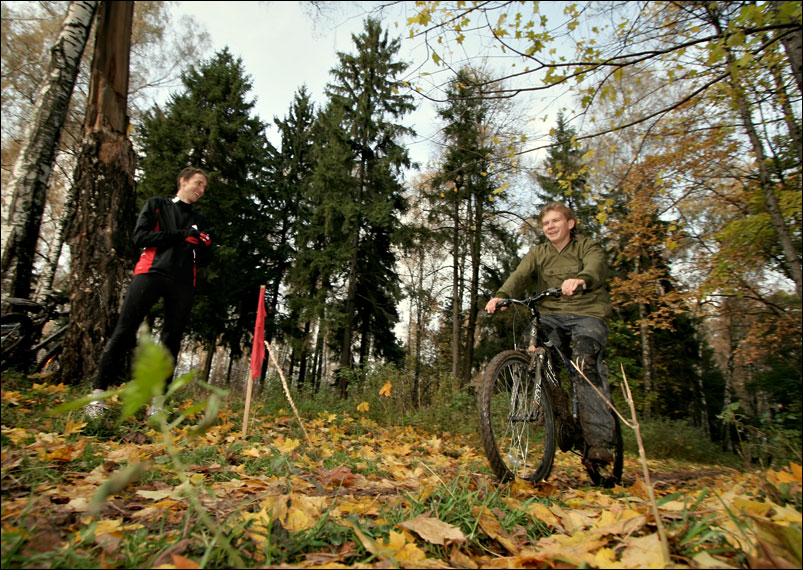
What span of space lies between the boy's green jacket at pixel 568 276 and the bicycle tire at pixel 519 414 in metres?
0.57

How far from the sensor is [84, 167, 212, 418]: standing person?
338 cm

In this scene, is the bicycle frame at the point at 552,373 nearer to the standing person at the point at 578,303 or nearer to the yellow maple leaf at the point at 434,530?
the standing person at the point at 578,303

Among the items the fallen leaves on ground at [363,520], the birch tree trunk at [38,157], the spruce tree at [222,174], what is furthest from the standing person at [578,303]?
the spruce tree at [222,174]

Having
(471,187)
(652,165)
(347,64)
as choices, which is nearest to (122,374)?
(652,165)

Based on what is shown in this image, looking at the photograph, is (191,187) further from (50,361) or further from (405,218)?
(405,218)

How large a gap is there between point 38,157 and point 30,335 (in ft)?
7.32

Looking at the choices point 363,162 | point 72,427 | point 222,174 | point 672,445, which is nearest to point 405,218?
point 363,162

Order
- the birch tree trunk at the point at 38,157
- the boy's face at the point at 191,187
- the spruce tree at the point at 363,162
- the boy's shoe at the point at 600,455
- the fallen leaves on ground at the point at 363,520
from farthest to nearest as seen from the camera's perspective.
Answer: the spruce tree at the point at 363,162
the birch tree trunk at the point at 38,157
the boy's face at the point at 191,187
the boy's shoe at the point at 600,455
the fallen leaves on ground at the point at 363,520

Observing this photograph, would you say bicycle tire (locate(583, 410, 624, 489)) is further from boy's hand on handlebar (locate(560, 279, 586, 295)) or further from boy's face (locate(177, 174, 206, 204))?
boy's face (locate(177, 174, 206, 204))

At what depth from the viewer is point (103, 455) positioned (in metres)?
2.29

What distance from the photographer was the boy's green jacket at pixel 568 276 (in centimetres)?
301

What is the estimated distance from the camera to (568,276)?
3.27 m

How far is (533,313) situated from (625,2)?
2.77m

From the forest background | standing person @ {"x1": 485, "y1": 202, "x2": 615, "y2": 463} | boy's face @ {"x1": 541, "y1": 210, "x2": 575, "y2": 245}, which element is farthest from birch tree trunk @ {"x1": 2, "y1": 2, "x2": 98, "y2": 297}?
boy's face @ {"x1": 541, "y1": 210, "x2": 575, "y2": 245}
